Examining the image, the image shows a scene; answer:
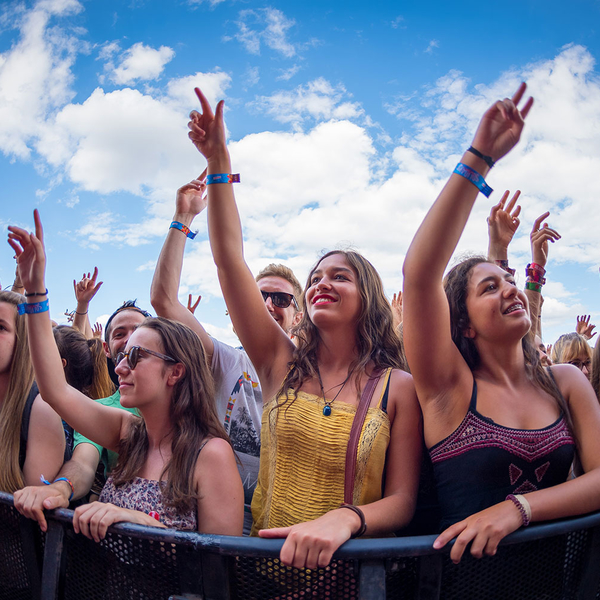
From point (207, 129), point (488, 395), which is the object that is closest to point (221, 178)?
point (207, 129)

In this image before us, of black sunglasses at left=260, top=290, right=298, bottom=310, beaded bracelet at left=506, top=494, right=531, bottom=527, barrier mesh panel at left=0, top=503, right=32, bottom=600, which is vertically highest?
black sunglasses at left=260, top=290, right=298, bottom=310

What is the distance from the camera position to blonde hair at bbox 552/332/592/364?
461 centimetres

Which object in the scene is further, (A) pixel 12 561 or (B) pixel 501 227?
(B) pixel 501 227

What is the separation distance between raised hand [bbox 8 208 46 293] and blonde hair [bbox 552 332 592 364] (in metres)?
4.45

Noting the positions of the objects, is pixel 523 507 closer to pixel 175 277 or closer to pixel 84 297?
pixel 175 277

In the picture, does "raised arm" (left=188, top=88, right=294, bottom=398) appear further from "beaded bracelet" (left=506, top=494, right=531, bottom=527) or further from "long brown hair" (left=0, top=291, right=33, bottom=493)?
"long brown hair" (left=0, top=291, right=33, bottom=493)

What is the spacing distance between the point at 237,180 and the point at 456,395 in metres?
1.24

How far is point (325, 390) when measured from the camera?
6.72 ft

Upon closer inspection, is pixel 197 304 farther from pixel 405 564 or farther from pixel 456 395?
pixel 405 564

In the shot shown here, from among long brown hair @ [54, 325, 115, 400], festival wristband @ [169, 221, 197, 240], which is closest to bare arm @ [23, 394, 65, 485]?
long brown hair @ [54, 325, 115, 400]

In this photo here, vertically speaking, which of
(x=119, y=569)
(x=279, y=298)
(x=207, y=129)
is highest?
(x=207, y=129)

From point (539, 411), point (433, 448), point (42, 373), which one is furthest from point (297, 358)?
point (42, 373)

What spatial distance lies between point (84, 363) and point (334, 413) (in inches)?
86.0

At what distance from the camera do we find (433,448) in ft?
5.79
